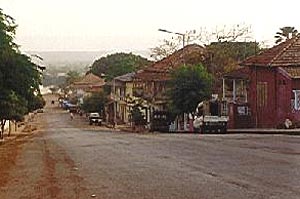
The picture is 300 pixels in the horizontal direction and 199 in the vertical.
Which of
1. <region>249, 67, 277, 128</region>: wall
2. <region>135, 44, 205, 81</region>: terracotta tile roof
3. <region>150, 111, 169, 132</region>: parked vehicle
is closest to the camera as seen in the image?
<region>249, 67, 277, 128</region>: wall

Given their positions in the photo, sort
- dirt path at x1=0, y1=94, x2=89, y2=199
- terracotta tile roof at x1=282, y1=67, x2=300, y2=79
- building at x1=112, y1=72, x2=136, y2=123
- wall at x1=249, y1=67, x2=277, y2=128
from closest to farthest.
→ 1. dirt path at x1=0, y1=94, x2=89, y2=199
2. terracotta tile roof at x1=282, y1=67, x2=300, y2=79
3. wall at x1=249, y1=67, x2=277, y2=128
4. building at x1=112, y1=72, x2=136, y2=123

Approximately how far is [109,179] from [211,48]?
5750cm

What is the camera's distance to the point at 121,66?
473 ft

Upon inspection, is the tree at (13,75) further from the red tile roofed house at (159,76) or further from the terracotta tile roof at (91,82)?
the terracotta tile roof at (91,82)

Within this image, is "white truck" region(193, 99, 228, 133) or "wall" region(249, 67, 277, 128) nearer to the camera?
"white truck" region(193, 99, 228, 133)

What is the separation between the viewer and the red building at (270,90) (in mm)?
49406

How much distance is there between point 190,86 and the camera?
196 ft

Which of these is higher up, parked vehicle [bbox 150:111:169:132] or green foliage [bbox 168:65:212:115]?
green foliage [bbox 168:65:212:115]

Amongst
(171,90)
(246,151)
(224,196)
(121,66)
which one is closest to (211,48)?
(171,90)

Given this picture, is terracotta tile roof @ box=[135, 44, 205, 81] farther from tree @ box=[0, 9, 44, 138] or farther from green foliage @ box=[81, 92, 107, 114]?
green foliage @ box=[81, 92, 107, 114]

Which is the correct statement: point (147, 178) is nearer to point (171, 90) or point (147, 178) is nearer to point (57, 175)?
point (57, 175)

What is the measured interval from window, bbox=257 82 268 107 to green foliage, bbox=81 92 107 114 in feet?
235

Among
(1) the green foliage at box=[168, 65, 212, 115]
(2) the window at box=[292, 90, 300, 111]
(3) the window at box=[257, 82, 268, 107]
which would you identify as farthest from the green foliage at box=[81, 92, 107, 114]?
(2) the window at box=[292, 90, 300, 111]

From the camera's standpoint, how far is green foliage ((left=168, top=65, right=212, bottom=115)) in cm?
5938
